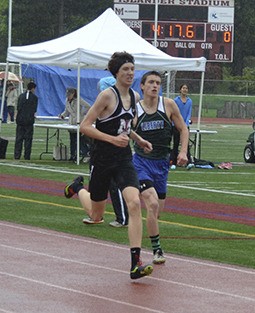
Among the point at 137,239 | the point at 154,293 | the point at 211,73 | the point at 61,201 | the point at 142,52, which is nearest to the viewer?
the point at 154,293

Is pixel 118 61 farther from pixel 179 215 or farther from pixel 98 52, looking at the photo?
pixel 98 52

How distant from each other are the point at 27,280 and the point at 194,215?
6.25 m

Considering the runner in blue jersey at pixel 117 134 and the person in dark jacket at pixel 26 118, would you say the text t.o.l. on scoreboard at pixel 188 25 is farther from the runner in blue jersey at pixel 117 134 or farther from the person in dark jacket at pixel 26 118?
the runner in blue jersey at pixel 117 134

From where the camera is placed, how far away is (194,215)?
16.8 meters

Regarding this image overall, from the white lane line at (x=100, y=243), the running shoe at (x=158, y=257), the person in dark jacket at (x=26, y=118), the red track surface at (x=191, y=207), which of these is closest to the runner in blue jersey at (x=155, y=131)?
the running shoe at (x=158, y=257)

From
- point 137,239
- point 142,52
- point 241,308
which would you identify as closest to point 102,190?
point 137,239

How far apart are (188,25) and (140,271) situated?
3567 cm

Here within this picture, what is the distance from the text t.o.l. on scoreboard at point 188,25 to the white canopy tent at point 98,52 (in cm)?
1695

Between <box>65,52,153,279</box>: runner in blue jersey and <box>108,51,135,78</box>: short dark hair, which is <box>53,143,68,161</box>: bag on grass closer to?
<box>65,52,153,279</box>: runner in blue jersey

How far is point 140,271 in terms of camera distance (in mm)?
10789

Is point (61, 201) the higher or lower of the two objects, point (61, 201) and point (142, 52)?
the lower

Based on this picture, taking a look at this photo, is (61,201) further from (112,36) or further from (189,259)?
(112,36)

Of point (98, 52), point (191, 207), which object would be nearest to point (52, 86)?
point (98, 52)

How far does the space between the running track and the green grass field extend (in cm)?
73
